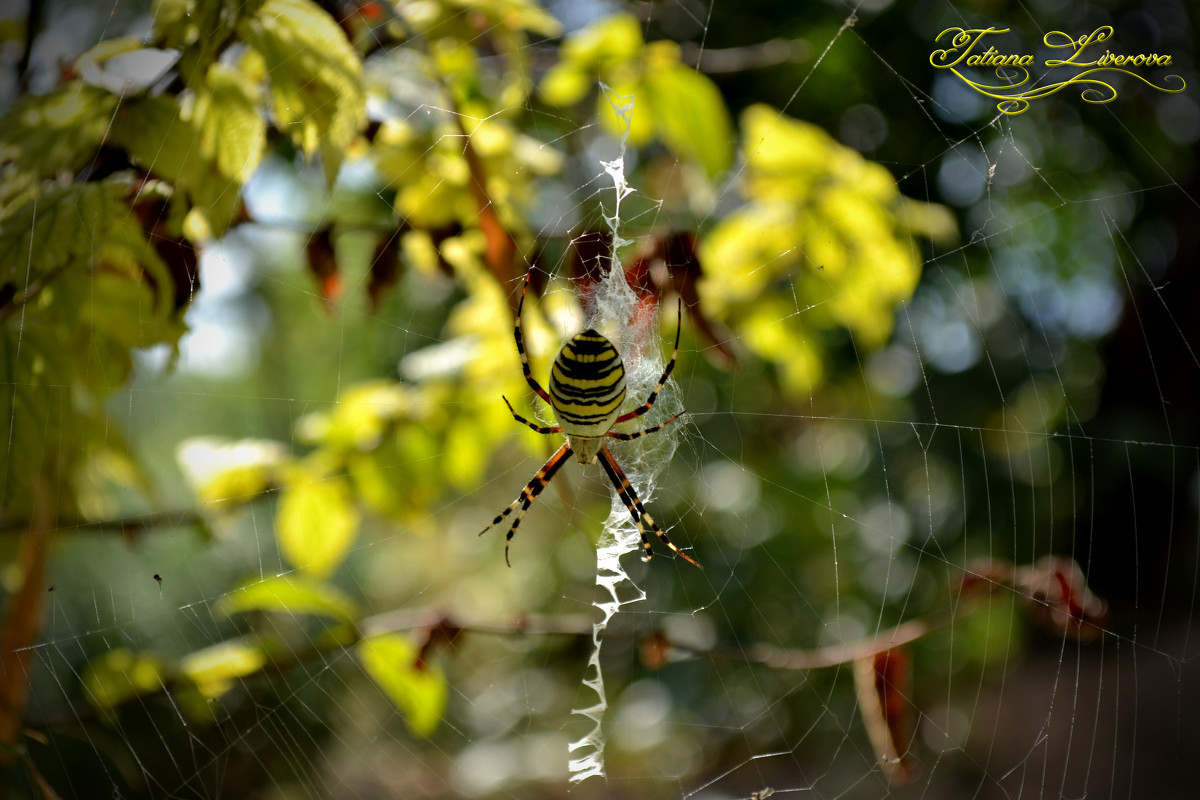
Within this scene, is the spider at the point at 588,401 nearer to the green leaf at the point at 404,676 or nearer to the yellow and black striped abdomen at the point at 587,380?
the yellow and black striped abdomen at the point at 587,380

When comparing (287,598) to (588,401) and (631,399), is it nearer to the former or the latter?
(588,401)

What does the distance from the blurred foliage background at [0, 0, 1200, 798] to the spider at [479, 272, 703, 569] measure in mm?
92

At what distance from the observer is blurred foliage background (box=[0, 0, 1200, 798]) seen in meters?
1.36

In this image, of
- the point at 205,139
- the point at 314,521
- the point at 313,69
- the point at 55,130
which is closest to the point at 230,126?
the point at 205,139

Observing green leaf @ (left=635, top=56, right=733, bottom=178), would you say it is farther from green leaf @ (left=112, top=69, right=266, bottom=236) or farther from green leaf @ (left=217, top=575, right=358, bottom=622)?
green leaf @ (left=217, top=575, right=358, bottom=622)

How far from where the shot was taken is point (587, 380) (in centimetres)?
225

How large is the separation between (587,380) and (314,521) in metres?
0.89

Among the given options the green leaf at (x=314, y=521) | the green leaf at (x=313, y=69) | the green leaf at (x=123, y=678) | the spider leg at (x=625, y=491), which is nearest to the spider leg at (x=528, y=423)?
the spider leg at (x=625, y=491)

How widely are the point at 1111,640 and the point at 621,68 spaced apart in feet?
Answer: 15.2

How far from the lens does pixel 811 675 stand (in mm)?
3877

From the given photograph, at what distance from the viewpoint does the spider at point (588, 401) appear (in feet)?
7.20

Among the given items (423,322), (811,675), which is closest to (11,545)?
(423,322)

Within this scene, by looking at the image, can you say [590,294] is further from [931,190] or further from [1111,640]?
[1111,640]

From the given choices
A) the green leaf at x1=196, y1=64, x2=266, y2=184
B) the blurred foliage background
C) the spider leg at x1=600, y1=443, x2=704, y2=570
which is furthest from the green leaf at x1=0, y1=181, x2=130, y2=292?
the spider leg at x1=600, y1=443, x2=704, y2=570
